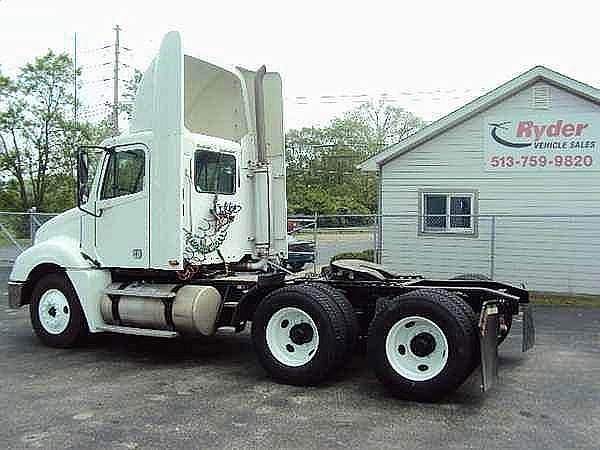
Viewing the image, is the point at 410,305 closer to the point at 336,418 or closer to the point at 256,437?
the point at 336,418

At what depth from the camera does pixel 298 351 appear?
732 cm

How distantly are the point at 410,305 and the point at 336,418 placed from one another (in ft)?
4.36

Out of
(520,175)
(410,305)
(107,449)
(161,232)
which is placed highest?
Answer: (520,175)

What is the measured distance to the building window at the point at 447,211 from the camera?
54.2 ft

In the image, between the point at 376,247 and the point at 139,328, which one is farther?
the point at 376,247

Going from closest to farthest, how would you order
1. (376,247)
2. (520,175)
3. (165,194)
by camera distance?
1. (165,194)
2. (520,175)
3. (376,247)

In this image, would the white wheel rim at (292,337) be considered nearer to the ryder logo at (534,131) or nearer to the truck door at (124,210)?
the truck door at (124,210)

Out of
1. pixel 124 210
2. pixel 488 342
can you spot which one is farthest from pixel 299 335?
pixel 124 210

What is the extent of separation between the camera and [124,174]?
346 inches

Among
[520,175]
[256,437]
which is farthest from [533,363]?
[520,175]

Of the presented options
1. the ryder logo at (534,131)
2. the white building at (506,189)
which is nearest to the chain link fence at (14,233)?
the white building at (506,189)

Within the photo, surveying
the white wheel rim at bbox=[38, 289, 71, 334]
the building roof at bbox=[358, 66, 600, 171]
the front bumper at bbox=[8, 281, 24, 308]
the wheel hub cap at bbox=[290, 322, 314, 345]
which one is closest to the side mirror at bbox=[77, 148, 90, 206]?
the white wheel rim at bbox=[38, 289, 71, 334]

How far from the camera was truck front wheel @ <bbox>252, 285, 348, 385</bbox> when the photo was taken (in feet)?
22.9

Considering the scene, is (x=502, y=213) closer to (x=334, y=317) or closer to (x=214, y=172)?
(x=214, y=172)
